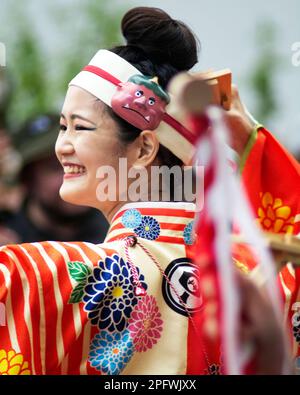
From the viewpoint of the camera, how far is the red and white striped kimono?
198cm

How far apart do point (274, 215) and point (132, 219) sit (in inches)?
16.7

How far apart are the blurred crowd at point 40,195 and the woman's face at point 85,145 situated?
1.51 m

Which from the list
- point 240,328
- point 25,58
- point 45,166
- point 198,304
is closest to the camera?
point 240,328

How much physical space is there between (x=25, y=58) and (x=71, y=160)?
7.57m

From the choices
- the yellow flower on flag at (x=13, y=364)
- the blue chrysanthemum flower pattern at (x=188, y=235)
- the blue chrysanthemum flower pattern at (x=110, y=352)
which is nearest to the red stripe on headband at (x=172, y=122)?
the blue chrysanthemum flower pattern at (x=188, y=235)

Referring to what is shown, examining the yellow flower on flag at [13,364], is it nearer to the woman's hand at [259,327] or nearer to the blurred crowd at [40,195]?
the woman's hand at [259,327]

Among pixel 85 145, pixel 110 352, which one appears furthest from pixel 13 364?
pixel 85 145

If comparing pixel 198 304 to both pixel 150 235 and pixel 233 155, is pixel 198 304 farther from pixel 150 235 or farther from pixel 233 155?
pixel 233 155

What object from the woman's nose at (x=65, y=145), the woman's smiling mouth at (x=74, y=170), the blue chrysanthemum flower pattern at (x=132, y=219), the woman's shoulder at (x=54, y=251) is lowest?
the woman's shoulder at (x=54, y=251)

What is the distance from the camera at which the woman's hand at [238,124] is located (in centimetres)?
229

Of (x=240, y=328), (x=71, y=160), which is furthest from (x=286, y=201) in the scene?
(x=240, y=328)

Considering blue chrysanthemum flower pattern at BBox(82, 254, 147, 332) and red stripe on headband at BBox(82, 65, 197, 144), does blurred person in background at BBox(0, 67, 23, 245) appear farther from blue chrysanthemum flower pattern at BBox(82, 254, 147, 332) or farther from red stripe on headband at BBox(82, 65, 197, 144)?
blue chrysanthemum flower pattern at BBox(82, 254, 147, 332)

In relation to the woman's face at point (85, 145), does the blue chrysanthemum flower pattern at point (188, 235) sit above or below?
below

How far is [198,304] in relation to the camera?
2117 mm
